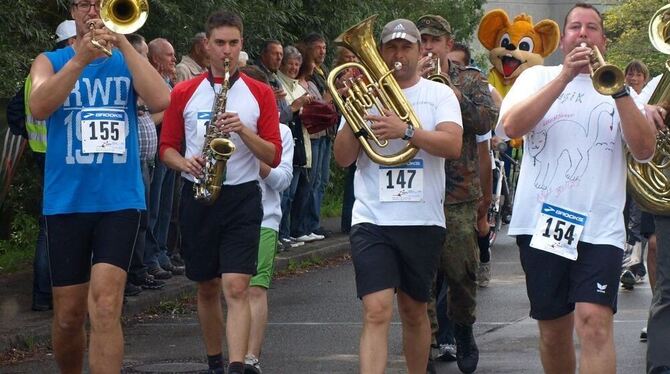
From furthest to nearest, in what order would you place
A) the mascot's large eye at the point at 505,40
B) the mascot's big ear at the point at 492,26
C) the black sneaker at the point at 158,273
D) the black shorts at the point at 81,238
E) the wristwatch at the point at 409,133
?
the mascot's big ear at the point at 492,26 < the mascot's large eye at the point at 505,40 < the black sneaker at the point at 158,273 < the wristwatch at the point at 409,133 < the black shorts at the point at 81,238

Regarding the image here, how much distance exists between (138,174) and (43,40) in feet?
18.4

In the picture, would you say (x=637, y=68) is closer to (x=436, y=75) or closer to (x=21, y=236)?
(x=436, y=75)

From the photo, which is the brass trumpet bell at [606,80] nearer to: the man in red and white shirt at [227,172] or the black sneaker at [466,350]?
the man in red and white shirt at [227,172]

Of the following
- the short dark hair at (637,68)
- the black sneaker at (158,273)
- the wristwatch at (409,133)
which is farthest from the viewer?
the short dark hair at (637,68)

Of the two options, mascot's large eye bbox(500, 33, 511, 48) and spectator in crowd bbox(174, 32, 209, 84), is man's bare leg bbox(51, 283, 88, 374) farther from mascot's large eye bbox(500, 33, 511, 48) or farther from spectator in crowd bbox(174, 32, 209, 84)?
mascot's large eye bbox(500, 33, 511, 48)

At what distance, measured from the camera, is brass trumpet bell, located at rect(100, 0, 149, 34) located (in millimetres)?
6777

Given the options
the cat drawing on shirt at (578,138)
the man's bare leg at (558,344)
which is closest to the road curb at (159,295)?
the man's bare leg at (558,344)

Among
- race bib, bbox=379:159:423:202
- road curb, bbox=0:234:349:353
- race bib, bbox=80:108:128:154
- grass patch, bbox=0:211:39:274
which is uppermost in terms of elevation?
race bib, bbox=80:108:128:154

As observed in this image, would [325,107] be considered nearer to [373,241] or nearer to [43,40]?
[43,40]

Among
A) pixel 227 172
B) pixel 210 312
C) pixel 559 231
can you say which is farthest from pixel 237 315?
pixel 559 231

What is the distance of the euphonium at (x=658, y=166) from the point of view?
726cm

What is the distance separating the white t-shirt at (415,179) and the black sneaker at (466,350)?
141 cm

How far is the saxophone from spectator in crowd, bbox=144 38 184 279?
398 centimetres

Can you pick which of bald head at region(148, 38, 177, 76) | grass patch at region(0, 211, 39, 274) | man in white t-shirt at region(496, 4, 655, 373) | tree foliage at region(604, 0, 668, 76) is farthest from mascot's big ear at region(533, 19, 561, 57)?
man in white t-shirt at region(496, 4, 655, 373)
